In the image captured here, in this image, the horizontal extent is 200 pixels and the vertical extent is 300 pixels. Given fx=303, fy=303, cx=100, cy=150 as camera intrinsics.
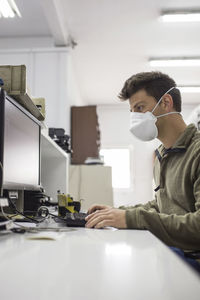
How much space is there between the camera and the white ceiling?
3352 millimetres

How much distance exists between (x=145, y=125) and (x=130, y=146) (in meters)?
5.15

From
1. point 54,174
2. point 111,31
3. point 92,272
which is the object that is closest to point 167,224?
point 92,272

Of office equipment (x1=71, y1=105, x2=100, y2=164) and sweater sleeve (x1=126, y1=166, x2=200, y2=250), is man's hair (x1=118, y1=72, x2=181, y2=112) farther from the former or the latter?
office equipment (x1=71, y1=105, x2=100, y2=164)

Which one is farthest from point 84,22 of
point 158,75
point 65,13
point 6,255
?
point 6,255

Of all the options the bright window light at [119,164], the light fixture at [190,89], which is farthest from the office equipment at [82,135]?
the bright window light at [119,164]

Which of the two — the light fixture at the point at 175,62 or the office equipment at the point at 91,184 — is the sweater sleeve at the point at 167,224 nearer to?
the office equipment at the point at 91,184

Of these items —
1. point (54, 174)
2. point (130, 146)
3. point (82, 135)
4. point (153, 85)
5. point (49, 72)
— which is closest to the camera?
point (153, 85)

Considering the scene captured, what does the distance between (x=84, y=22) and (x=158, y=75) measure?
2.41 meters

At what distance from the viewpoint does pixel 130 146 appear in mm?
6758

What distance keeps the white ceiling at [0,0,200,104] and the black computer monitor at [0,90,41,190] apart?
2178mm

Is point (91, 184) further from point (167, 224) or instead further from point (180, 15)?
point (167, 224)

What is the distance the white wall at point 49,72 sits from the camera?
401 cm

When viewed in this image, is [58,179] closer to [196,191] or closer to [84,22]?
[196,191]

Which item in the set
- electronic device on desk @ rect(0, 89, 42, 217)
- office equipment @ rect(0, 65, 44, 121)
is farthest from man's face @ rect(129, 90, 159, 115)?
office equipment @ rect(0, 65, 44, 121)
